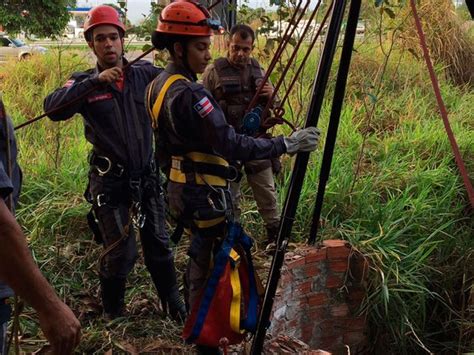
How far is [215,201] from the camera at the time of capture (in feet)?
9.09

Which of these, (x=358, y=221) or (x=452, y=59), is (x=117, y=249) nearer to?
(x=358, y=221)

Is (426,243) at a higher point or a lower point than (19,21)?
lower

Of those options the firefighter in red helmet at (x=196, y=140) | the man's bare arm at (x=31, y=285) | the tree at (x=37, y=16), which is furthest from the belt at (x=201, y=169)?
the tree at (x=37, y=16)

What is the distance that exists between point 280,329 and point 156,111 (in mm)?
1500

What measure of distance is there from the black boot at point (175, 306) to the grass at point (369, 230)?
78mm

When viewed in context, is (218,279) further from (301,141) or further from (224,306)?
(301,141)

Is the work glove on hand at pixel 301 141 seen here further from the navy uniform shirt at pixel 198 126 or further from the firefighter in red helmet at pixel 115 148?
the firefighter in red helmet at pixel 115 148

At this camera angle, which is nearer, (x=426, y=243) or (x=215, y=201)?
(x=215, y=201)

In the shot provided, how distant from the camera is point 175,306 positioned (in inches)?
134

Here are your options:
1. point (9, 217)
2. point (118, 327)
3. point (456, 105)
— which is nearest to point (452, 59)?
point (456, 105)

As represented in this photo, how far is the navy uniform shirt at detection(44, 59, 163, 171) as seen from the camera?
3121 mm

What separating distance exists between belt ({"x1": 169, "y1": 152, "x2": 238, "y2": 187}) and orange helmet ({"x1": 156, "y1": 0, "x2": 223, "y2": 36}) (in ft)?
1.76

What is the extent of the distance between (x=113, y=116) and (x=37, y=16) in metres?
7.67

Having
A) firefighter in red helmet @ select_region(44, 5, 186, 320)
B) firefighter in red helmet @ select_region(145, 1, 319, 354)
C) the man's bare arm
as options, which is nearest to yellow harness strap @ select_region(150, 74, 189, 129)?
firefighter in red helmet @ select_region(145, 1, 319, 354)
